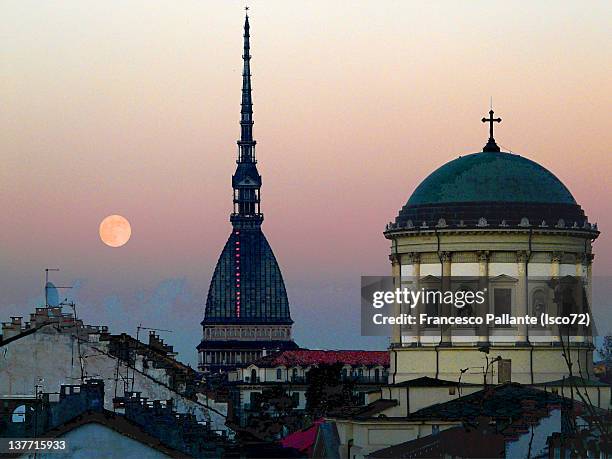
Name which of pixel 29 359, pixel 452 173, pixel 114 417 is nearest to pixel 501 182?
pixel 452 173

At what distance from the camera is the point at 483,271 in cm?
10631

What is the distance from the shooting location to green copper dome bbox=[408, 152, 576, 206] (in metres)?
107

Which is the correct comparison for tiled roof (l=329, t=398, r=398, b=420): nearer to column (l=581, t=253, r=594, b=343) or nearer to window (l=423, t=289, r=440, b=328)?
window (l=423, t=289, r=440, b=328)

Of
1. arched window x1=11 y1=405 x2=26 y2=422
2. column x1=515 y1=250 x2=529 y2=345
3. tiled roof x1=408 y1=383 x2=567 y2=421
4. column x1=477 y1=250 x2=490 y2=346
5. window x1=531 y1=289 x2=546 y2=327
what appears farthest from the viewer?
window x1=531 y1=289 x2=546 y2=327

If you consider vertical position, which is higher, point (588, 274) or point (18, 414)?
point (588, 274)

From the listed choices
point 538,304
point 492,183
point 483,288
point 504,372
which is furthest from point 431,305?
point 492,183

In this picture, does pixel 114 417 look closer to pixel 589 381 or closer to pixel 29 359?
pixel 29 359

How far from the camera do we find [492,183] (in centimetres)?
10844

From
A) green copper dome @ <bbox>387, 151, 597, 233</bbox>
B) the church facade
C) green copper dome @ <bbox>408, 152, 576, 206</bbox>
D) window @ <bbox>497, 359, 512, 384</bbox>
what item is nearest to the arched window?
the church facade

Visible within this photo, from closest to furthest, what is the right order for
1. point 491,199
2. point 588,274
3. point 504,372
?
point 504,372
point 491,199
point 588,274

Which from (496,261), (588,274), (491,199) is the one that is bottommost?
(588,274)

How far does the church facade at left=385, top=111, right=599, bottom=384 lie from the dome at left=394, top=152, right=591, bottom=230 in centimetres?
4

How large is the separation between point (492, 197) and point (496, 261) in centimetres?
277

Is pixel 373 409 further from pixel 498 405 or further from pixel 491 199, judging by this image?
→ pixel 491 199
